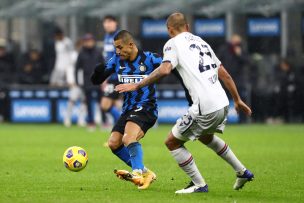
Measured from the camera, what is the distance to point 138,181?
39.1 feet

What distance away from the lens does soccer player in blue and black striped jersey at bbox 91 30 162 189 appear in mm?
12219

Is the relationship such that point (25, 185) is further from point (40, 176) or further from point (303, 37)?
point (303, 37)

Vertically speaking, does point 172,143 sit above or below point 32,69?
above

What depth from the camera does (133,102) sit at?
12523 mm

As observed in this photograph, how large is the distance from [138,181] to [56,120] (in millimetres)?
17458

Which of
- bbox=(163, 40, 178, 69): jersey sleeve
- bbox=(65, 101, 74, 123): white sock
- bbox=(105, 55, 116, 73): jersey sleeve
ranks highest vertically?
bbox=(163, 40, 178, 69): jersey sleeve

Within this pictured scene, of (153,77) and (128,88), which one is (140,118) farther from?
(153,77)

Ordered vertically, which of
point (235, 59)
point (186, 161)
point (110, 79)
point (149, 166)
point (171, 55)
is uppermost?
point (171, 55)

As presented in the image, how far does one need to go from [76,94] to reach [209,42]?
4.61m

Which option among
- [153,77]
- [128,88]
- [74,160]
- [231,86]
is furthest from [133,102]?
[231,86]

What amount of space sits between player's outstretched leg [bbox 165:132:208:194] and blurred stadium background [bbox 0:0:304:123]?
15.2 m

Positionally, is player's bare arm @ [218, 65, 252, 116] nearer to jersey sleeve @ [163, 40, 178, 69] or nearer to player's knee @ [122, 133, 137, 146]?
jersey sleeve @ [163, 40, 178, 69]

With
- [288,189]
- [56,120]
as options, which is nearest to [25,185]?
[288,189]

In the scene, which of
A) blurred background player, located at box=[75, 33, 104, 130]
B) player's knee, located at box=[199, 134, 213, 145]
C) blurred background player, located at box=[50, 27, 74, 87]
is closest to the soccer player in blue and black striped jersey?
player's knee, located at box=[199, 134, 213, 145]
